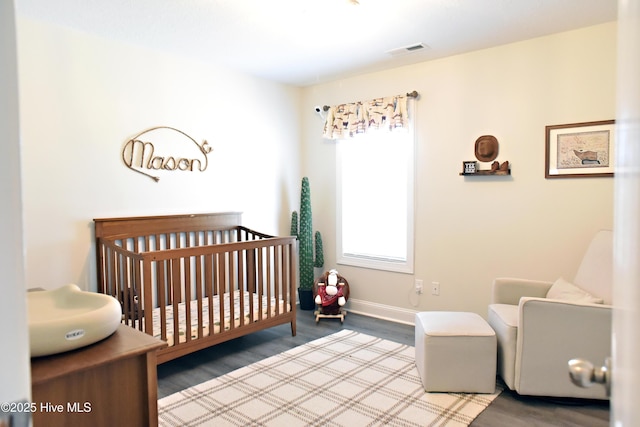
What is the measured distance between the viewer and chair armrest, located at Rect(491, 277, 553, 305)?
2926 mm

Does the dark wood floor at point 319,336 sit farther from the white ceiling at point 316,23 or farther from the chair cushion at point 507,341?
the white ceiling at point 316,23

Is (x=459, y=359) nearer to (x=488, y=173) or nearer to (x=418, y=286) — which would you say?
(x=418, y=286)

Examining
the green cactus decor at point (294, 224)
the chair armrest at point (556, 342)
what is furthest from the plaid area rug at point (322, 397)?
the green cactus decor at point (294, 224)

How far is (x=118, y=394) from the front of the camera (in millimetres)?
1423

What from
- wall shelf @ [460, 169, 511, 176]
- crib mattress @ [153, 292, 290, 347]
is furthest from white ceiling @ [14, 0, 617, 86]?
crib mattress @ [153, 292, 290, 347]

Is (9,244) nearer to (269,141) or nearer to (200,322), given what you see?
(200,322)

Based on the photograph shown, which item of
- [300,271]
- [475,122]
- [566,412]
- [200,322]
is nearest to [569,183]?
[475,122]

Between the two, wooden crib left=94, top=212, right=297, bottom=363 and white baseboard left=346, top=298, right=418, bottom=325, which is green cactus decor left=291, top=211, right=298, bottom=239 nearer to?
wooden crib left=94, top=212, right=297, bottom=363

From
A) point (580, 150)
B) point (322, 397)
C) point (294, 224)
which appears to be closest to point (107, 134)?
point (294, 224)

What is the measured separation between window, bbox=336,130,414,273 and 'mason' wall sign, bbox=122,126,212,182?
1.43m

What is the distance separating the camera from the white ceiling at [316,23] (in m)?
2.56

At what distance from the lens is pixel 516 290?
2.97 m

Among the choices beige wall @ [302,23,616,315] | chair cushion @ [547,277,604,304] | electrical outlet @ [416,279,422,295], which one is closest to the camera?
chair cushion @ [547,277,604,304]

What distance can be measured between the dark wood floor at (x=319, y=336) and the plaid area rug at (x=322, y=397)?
0.30 ft
